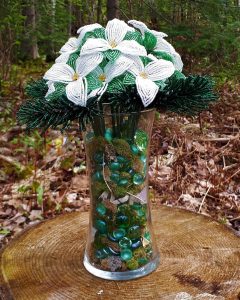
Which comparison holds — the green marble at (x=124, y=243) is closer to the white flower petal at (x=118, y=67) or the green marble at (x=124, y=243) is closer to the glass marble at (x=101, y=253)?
the glass marble at (x=101, y=253)

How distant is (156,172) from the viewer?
311 cm

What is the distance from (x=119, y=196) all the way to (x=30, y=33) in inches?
174

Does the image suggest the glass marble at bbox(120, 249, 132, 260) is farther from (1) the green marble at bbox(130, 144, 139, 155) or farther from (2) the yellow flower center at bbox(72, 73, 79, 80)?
(2) the yellow flower center at bbox(72, 73, 79, 80)

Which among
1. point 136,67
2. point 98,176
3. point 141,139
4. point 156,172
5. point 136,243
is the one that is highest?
point 136,67

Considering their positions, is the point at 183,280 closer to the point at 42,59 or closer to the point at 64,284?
the point at 64,284

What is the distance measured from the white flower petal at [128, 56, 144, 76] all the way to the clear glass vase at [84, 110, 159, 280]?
0.13 metres

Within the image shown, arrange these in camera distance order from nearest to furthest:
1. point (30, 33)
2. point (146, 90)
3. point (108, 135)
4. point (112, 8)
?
point (146, 90), point (108, 135), point (112, 8), point (30, 33)

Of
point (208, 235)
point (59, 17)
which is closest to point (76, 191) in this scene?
point (208, 235)

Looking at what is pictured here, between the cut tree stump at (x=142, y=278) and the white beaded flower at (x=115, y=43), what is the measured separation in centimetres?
71

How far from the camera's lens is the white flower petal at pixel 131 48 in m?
1.30

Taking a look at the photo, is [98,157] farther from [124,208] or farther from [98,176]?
[124,208]

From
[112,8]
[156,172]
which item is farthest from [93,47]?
[112,8]

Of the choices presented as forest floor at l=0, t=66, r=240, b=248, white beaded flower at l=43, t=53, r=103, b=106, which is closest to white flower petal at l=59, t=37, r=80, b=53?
white beaded flower at l=43, t=53, r=103, b=106

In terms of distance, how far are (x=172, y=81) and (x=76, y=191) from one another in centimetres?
185
